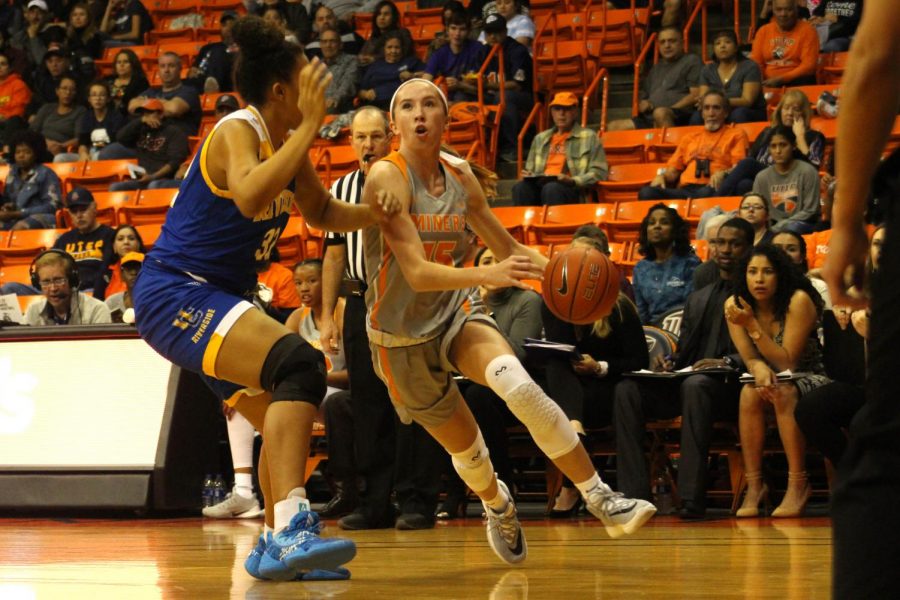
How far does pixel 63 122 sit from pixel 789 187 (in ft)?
29.7

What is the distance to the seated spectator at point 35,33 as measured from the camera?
1638 centimetres

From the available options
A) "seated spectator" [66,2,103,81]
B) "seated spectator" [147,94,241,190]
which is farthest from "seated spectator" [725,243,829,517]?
"seated spectator" [66,2,103,81]

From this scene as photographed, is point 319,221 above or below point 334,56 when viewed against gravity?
below

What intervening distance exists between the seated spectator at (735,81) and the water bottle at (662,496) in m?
3.76

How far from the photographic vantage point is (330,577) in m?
4.10

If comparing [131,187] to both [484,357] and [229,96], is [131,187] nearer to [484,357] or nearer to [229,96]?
[229,96]

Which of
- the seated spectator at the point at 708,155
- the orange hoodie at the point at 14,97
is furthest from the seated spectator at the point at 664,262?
the orange hoodie at the point at 14,97

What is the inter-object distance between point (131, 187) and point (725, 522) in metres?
8.34

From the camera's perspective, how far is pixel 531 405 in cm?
442

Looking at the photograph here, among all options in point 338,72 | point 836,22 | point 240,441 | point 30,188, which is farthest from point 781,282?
point 30,188

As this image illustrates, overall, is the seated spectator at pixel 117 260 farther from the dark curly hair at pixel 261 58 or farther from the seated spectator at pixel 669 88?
the dark curly hair at pixel 261 58

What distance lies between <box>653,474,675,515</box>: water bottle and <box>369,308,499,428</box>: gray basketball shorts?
2.73 meters

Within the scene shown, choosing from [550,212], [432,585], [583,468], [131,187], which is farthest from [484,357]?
[131,187]

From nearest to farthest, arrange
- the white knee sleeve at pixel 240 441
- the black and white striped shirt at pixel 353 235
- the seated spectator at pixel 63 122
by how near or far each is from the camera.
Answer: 1. the black and white striped shirt at pixel 353 235
2. the white knee sleeve at pixel 240 441
3. the seated spectator at pixel 63 122
